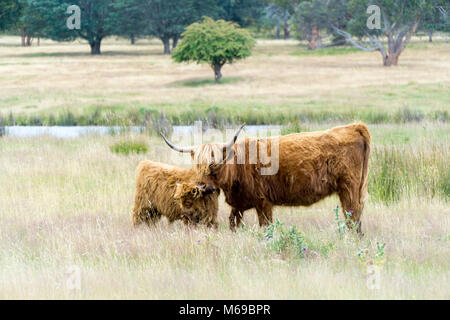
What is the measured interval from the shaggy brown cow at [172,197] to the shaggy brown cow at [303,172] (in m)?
0.29

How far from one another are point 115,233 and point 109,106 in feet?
71.6

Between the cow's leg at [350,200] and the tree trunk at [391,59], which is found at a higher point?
the tree trunk at [391,59]

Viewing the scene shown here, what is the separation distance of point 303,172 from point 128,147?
7.23 meters

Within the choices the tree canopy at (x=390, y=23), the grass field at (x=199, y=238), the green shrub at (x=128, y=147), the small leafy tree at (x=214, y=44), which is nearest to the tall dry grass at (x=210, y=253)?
the grass field at (x=199, y=238)

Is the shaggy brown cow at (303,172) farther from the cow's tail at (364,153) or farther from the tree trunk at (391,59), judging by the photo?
the tree trunk at (391,59)

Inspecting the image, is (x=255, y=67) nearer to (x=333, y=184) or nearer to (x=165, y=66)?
(x=165, y=66)

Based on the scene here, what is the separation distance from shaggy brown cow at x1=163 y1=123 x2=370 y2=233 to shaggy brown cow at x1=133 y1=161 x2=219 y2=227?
291mm

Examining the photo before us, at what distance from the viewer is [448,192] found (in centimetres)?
816

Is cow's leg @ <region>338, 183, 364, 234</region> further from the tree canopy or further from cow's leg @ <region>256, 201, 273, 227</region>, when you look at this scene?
the tree canopy

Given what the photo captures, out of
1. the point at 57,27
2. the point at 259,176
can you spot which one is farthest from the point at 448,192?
the point at 57,27

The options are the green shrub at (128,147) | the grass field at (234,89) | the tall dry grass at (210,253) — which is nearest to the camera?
the tall dry grass at (210,253)

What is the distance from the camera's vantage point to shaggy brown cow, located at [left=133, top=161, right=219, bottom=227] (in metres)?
5.71

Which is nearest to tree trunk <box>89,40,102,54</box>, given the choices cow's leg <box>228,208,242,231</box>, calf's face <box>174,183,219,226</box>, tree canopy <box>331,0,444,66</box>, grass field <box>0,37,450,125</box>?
grass field <box>0,37,450,125</box>

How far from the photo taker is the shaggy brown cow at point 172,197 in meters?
5.71
